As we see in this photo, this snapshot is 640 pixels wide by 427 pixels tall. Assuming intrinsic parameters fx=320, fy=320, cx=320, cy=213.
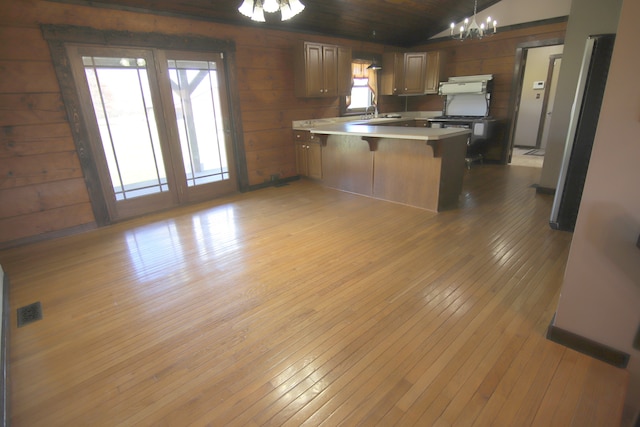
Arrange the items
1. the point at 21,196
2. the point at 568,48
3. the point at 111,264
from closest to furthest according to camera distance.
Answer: the point at 111,264, the point at 21,196, the point at 568,48

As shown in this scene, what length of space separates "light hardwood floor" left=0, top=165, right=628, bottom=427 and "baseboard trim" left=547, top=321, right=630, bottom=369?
0.14ft

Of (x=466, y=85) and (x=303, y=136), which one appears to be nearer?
(x=303, y=136)

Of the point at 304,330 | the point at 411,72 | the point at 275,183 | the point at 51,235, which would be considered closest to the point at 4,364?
the point at 304,330

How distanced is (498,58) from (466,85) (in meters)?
0.73

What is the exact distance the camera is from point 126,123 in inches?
149

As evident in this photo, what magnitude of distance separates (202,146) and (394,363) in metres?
3.93

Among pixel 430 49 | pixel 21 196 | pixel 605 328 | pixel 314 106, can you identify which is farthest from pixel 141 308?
pixel 430 49

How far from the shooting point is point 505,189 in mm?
4664

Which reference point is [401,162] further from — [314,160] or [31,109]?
[31,109]

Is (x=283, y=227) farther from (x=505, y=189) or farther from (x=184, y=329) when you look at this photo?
(x=505, y=189)

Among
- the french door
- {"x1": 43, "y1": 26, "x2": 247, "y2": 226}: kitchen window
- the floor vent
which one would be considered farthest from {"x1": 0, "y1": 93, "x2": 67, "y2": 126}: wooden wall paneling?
the floor vent

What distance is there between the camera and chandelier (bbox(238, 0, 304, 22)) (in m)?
2.79

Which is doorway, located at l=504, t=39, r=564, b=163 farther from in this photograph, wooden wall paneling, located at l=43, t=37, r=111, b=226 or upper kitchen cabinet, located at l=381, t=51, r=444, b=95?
wooden wall paneling, located at l=43, t=37, r=111, b=226

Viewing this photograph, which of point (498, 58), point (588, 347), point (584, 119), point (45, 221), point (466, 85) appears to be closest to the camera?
point (588, 347)
